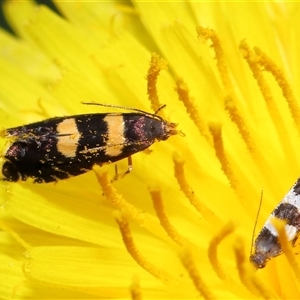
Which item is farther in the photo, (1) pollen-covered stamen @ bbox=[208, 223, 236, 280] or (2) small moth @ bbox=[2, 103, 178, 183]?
(2) small moth @ bbox=[2, 103, 178, 183]

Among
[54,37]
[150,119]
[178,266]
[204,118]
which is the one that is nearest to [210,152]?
[204,118]

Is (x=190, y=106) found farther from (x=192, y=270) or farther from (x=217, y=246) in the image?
(x=192, y=270)

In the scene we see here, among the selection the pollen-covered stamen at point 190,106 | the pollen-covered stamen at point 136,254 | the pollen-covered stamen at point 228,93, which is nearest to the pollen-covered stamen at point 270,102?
the pollen-covered stamen at point 228,93

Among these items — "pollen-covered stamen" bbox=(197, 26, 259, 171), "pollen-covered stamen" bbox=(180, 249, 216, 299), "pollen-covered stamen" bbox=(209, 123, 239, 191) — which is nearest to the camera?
"pollen-covered stamen" bbox=(180, 249, 216, 299)

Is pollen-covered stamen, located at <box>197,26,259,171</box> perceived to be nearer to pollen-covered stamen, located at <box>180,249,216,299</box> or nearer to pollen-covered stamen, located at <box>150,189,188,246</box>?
pollen-covered stamen, located at <box>150,189,188,246</box>

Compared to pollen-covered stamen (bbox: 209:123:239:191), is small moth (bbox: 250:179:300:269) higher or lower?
lower

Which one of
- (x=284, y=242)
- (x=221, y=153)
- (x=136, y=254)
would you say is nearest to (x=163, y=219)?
(x=136, y=254)

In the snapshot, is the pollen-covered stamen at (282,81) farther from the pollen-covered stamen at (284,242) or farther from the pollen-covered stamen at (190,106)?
the pollen-covered stamen at (284,242)

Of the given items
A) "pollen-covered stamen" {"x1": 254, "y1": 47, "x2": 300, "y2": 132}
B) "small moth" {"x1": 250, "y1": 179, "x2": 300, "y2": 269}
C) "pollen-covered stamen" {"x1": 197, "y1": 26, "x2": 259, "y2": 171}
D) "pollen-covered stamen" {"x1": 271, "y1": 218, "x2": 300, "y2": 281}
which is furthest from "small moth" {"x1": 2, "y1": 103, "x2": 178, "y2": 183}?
"pollen-covered stamen" {"x1": 271, "y1": 218, "x2": 300, "y2": 281}
